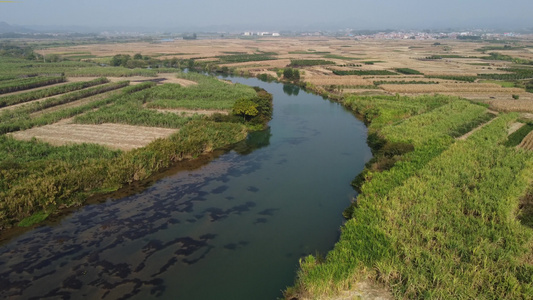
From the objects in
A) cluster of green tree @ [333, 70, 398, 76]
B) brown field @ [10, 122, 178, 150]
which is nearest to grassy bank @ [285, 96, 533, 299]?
brown field @ [10, 122, 178, 150]

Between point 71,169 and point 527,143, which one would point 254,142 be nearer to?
point 71,169

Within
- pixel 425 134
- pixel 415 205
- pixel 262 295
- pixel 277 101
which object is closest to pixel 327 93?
pixel 277 101

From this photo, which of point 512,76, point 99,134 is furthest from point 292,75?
point 99,134

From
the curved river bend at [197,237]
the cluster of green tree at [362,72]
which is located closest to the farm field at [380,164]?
the curved river bend at [197,237]

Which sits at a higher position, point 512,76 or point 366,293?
point 512,76

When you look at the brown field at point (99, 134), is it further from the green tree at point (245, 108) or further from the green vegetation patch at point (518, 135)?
the green vegetation patch at point (518, 135)

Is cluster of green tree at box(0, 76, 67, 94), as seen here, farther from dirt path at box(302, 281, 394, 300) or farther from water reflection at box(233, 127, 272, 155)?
dirt path at box(302, 281, 394, 300)

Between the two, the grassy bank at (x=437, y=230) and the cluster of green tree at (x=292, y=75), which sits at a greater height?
the cluster of green tree at (x=292, y=75)

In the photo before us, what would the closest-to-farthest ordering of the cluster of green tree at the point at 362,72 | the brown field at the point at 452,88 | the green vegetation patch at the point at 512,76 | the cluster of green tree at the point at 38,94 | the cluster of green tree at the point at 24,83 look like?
the cluster of green tree at the point at 38,94 → the cluster of green tree at the point at 24,83 → the brown field at the point at 452,88 → the green vegetation patch at the point at 512,76 → the cluster of green tree at the point at 362,72
